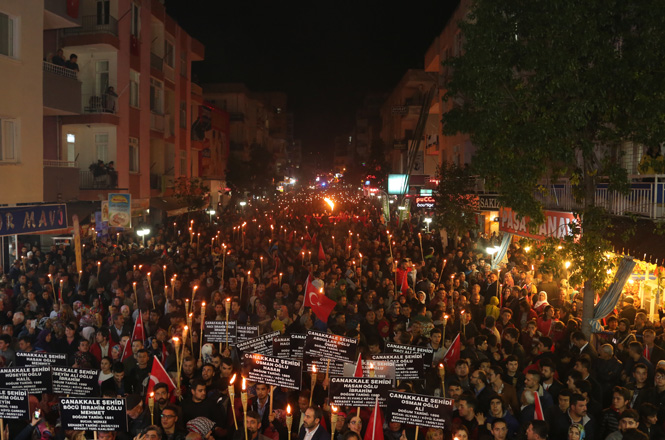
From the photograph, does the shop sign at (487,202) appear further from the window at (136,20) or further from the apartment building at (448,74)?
the window at (136,20)

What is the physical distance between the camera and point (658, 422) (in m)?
7.49

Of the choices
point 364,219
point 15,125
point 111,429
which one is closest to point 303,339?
point 111,429

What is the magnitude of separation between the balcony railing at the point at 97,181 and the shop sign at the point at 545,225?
610 inches

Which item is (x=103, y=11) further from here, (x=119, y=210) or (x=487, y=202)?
(x=487, y=202)

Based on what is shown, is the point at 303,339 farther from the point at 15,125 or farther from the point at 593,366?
the point at 15,125

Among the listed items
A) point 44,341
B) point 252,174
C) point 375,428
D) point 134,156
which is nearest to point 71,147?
point 134,156

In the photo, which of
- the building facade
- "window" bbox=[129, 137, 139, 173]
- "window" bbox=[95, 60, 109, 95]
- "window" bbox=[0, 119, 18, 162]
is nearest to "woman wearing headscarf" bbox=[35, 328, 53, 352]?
the building facade

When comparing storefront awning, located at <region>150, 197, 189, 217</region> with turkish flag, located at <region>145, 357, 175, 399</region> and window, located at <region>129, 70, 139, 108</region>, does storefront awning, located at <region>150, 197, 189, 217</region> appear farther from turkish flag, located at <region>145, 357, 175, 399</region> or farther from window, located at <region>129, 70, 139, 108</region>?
turkish flag, located at <region>145, 357, 175, 399</region>

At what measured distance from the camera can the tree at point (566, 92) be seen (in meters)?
9.39

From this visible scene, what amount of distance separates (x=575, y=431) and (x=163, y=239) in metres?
22.5

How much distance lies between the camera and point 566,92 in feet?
33.1

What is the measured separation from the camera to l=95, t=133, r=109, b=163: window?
26.5 m

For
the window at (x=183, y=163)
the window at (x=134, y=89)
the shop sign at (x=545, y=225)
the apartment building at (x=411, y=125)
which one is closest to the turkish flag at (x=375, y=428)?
the shop sign at (x=545, y=225)

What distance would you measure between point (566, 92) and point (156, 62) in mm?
25312
